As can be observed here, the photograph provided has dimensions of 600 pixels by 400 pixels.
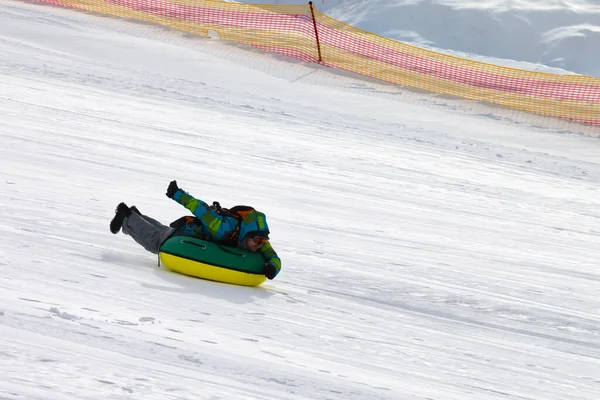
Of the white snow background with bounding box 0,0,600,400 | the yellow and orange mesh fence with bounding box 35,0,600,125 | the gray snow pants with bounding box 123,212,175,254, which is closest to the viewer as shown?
the white snow background with bounding box 0,0,600,400

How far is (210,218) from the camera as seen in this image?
17.9ft

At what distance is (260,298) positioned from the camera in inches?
215

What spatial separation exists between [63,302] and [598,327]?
339 centimetres

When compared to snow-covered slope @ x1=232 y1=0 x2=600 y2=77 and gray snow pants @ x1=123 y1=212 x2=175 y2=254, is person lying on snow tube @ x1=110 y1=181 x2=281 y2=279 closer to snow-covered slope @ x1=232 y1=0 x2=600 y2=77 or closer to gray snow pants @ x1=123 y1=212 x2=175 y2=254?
gray snow pants @ x1=123 y1=212 x2=175 y2=254

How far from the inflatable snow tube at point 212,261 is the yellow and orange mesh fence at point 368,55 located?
853 centimetres

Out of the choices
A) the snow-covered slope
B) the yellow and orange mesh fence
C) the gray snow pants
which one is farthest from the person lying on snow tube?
the snow-covered slope

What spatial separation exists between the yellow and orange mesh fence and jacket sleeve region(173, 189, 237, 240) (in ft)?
28.1

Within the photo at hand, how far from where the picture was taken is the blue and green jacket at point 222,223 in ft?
17.9

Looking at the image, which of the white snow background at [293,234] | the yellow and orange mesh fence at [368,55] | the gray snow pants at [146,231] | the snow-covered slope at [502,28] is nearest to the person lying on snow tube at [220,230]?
the gray snow pants at [146,231]

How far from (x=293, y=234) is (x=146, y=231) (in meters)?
1.57

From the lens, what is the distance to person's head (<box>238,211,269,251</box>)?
544 cm

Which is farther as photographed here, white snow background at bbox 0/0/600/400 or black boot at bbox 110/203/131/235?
black boot at bbox 110/203/131/235

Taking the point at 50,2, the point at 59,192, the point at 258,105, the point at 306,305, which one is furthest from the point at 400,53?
the point at 306,305

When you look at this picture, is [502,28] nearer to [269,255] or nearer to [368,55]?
[368,55]
